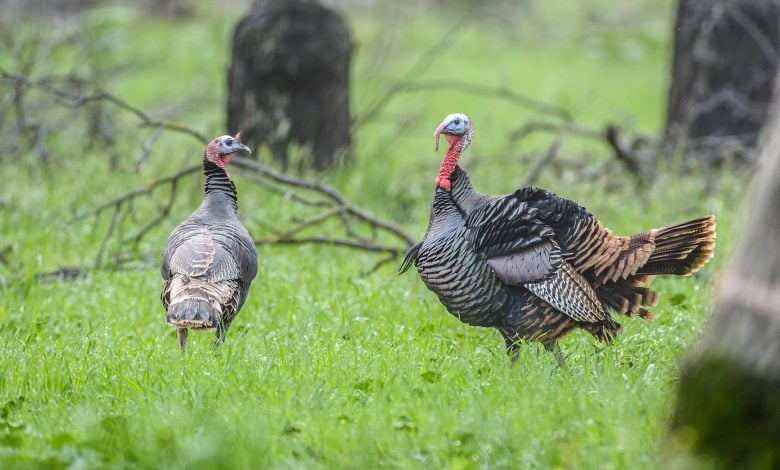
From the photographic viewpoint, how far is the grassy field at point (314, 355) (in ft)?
11.2

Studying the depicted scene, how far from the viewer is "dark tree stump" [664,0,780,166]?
374 inches

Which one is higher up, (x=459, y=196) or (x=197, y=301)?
(x=459, y=196)

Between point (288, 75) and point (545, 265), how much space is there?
4875mm

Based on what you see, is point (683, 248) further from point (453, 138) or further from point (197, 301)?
point (197, 301)

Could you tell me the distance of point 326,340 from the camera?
499 centimetres

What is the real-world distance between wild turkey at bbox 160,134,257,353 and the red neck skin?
100 centimetres

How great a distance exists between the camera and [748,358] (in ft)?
9.26

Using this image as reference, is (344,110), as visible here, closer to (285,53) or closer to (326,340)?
(285,53)

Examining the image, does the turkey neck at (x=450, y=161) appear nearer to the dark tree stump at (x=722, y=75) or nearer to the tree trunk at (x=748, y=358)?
the tree trunk at (x=748, y=358)

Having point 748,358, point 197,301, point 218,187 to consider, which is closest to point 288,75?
point 218,187

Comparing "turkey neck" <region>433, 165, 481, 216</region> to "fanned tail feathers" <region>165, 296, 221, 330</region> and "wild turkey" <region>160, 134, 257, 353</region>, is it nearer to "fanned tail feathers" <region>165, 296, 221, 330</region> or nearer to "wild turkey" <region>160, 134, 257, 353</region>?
"wild turkey" <region>160, 134, 257, 353</region>

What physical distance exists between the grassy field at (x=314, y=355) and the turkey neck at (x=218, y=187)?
0.65m

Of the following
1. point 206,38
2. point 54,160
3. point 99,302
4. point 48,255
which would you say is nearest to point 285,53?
point 54,160

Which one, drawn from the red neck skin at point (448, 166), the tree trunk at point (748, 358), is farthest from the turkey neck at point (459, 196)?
the tree trunk at point (748, 358)
